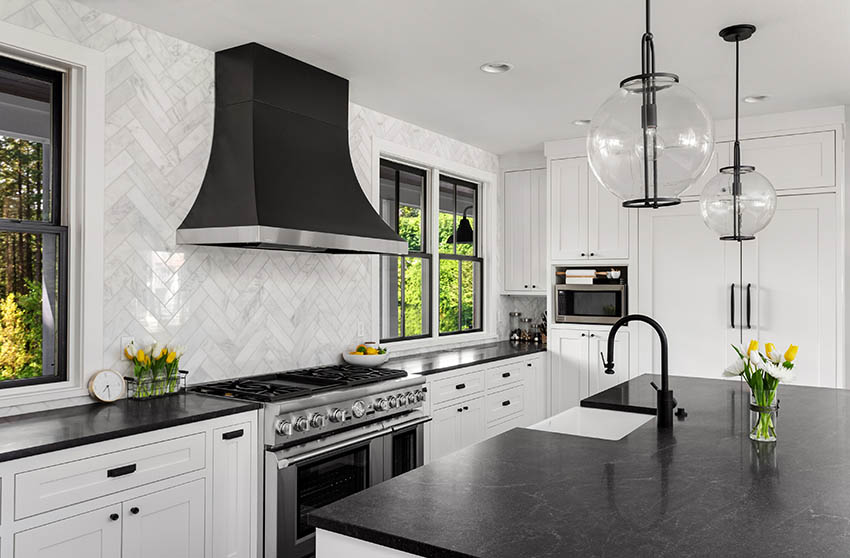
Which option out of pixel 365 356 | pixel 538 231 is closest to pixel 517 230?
pixel 538 231

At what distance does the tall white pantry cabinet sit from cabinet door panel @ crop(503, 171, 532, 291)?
1.20ft

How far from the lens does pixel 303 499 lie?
10.0ft

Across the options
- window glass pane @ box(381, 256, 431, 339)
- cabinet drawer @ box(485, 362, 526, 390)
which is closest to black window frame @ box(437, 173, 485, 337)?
window glass pane @ box(381, 256, 431, 339)

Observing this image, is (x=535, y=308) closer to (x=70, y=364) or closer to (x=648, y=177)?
(x=70, y=364)

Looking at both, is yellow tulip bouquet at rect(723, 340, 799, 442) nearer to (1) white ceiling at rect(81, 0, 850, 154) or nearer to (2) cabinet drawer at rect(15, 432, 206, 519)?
(1) white ceiling at rect(81, 0, 850, 154)

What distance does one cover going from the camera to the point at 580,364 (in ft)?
17.7

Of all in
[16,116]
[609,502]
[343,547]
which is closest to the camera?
[343,547]

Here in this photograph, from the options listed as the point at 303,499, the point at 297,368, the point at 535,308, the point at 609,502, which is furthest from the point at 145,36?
the point at 535,308

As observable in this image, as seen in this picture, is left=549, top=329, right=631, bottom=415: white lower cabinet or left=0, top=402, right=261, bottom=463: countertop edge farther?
left=549, top=329, right=631, bottom=415: white lower cabinet

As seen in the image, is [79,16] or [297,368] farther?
[297,368]

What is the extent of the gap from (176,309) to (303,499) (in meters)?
1.11

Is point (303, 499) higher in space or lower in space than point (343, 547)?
lower

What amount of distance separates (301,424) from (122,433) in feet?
2.81

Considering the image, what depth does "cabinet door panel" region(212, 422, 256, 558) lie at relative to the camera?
8.89 ft
